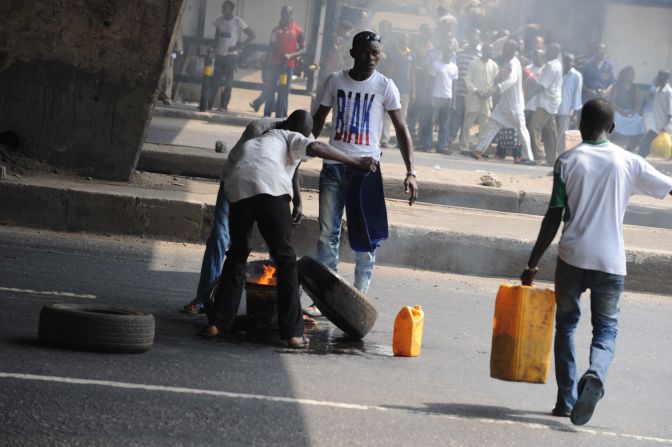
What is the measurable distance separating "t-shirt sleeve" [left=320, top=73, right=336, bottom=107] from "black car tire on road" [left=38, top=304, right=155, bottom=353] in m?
2.18

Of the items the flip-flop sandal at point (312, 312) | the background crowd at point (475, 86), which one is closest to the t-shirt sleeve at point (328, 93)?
the flip-flop sandal at point (312, 312)

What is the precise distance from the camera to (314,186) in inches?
515

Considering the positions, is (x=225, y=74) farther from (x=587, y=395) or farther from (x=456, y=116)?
(x=587, y=395)

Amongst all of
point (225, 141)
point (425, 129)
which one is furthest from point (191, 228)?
point (425, 129)

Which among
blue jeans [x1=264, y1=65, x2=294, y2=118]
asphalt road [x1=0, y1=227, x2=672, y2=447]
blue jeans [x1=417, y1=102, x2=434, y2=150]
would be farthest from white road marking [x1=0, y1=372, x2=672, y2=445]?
blue jeans [x1=264, y1=65, x2=294, y2=118]

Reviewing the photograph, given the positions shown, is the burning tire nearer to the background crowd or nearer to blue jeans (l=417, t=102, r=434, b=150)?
the background crowd

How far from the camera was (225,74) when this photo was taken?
71.4ft

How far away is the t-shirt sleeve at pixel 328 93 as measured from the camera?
25.4 feet

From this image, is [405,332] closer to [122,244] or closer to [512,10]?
[122,244]

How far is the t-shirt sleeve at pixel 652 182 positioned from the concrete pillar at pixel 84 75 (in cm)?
640

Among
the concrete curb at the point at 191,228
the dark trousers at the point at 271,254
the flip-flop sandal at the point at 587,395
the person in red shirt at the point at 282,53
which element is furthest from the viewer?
the person in red shirt at the point at 282,53

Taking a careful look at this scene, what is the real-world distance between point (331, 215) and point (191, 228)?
301cm

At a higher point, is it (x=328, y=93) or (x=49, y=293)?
(x=328, y=93)

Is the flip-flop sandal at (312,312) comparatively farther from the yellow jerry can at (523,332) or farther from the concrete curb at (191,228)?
the concrete curb at (191,228)
